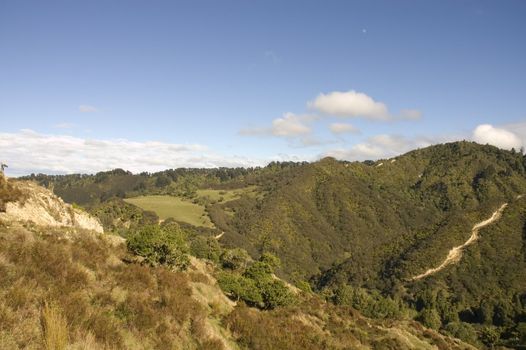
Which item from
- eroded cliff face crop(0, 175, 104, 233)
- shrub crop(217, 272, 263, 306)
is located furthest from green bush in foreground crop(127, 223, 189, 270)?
eroded cliff face crop(0, 175, 104, 233)

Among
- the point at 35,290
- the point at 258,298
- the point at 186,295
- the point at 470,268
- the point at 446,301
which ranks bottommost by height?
the point at 446,301

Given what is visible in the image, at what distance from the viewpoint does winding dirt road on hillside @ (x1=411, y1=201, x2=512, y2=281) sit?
16075cm

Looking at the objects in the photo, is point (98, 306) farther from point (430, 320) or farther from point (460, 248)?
point (460, 248)

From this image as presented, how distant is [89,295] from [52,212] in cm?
2779

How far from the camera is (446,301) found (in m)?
135

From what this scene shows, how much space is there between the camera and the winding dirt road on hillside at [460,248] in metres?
161

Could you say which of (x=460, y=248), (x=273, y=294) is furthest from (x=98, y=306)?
(x=460, y=248)

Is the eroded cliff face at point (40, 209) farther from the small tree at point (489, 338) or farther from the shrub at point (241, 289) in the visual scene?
the small tree at point (489, 338)

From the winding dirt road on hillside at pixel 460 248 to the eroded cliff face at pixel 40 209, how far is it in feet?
488

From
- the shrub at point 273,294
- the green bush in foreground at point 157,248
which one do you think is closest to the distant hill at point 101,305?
the green bush in foreground at point 157,248

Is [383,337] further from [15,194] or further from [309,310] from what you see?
[15,194]

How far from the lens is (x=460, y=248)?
170 meters

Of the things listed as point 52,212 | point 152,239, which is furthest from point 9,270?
point 52,212

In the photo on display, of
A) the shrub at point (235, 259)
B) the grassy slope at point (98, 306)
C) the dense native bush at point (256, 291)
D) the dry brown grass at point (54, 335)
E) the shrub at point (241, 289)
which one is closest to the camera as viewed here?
the dry brown grass at point (54, 335)
